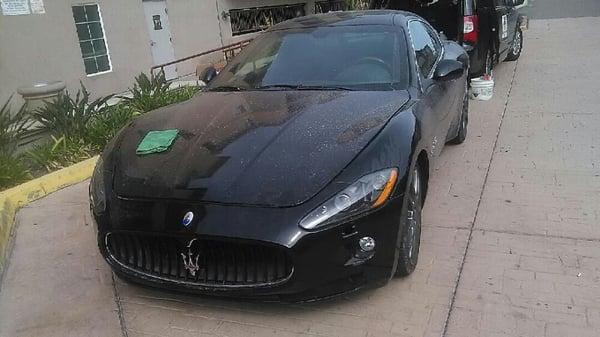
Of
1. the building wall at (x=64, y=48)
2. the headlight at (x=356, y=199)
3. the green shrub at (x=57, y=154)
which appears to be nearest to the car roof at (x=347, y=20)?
the headlight at (x=356, y=199)

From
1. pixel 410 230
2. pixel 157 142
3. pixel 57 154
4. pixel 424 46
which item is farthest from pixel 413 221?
pixel 57 154

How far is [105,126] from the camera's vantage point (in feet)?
18.7

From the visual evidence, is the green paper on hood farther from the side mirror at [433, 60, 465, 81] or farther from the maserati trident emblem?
the side mirror at [433, 60, 465, 81]

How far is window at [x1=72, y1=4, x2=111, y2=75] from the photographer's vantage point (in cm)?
860

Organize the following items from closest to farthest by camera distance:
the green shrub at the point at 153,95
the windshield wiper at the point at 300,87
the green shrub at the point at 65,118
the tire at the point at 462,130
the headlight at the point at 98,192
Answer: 1. the headlight at the point at 98,192
2. the windshield wiper at the point at 300,87
3. the tire at the point at 462,130
4. the green shrub at the point at 65,118
5. the green shrub at the point at 153,95

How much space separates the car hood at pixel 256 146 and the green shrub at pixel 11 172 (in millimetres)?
1895

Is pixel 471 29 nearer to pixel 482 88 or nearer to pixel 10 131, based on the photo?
pixel 482 88

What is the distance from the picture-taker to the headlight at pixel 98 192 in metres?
2.82

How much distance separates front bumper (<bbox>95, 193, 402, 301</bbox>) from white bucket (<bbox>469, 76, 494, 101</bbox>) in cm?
538

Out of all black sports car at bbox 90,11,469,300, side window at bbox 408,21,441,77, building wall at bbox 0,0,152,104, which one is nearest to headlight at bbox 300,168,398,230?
black sports car at bbox 90,11,469,300

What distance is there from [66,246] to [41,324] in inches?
38.0

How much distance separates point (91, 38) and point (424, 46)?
651 centimetres

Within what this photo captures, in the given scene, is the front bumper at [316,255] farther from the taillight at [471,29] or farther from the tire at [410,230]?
the taillight at [471,29]

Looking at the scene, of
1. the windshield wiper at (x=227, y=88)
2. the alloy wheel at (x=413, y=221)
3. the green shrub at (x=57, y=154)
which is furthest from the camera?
the green shrub at (x=57, y=154)
